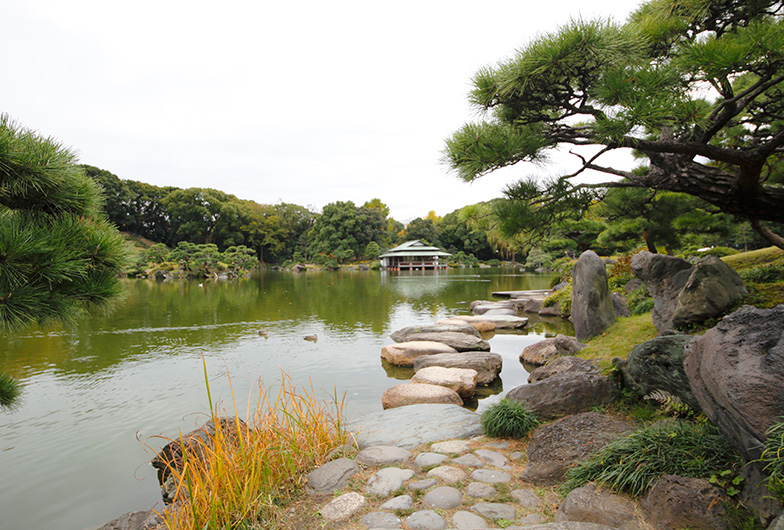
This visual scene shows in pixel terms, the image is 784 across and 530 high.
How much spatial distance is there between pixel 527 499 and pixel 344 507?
3.29 feet

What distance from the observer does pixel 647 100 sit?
3.11 metres

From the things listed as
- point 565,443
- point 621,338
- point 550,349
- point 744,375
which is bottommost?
point 550,349

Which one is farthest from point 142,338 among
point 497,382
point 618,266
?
point 618,266

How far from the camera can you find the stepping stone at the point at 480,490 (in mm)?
2328

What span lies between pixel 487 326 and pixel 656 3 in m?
6.92

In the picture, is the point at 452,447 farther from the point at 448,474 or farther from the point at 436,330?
the point at 436,330

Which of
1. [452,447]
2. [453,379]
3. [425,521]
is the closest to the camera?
[425,521]

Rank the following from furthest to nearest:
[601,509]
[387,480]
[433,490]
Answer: [387,480], [433,490], [601,509]

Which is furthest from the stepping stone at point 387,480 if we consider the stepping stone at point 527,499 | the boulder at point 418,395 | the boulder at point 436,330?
the boulder at point 436,330

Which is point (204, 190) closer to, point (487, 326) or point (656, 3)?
point (487, 326)

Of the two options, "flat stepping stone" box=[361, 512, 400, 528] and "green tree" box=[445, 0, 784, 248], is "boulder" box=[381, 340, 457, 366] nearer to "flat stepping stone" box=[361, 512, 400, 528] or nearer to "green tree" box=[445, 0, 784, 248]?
"green tree" box=[445, 0, 784, 248]

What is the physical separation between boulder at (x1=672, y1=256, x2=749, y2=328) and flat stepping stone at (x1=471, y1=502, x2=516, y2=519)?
2967mm

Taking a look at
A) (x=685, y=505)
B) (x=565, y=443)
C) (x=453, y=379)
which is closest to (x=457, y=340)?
(x=453, y=379)

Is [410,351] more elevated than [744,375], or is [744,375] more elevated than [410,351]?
[744,375]
